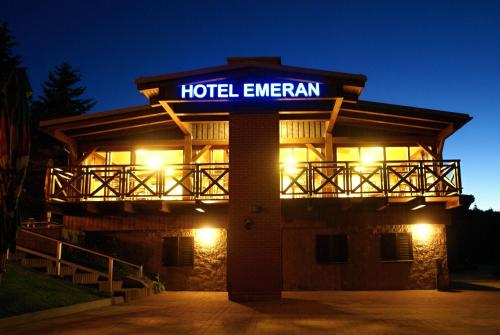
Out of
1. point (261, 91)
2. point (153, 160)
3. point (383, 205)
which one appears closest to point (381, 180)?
point (383, 205)

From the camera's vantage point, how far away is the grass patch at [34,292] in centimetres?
1057

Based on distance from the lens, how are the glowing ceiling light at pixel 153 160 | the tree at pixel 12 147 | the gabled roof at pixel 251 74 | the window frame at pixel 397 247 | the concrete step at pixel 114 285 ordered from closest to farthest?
1. the tree at pixel 12 147
2. the concrete step at pixel 114 285
3. the gabled roof at pixel 251 74
4. the window frame at pixel 397 247
5. the glowing ceiling light at pixel 153 160

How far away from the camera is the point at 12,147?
7758 mm

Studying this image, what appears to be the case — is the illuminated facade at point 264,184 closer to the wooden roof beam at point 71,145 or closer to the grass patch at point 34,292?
the wooden roof beam at point 71,145

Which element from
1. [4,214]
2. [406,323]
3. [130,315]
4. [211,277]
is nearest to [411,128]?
[211,277]

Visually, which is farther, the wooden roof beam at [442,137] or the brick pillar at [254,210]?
the wooden roof beam at [442,137]

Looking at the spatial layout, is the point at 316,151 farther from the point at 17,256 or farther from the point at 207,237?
the point at 17,256

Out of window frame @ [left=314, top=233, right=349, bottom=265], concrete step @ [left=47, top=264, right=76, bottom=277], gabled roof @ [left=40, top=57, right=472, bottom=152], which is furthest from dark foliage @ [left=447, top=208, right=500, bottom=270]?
concrete step @ [left=47, top=264, right=76, bottom=277]

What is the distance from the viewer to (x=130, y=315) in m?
11.5

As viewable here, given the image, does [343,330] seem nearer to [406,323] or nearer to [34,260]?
[406,323]

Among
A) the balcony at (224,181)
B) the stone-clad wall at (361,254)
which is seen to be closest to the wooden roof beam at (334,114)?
the balcony at (224,181)

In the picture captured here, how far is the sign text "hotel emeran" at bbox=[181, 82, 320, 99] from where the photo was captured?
15953 mm

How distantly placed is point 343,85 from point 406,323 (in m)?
8.03

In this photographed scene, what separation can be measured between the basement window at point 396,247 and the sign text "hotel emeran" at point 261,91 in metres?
5.79
